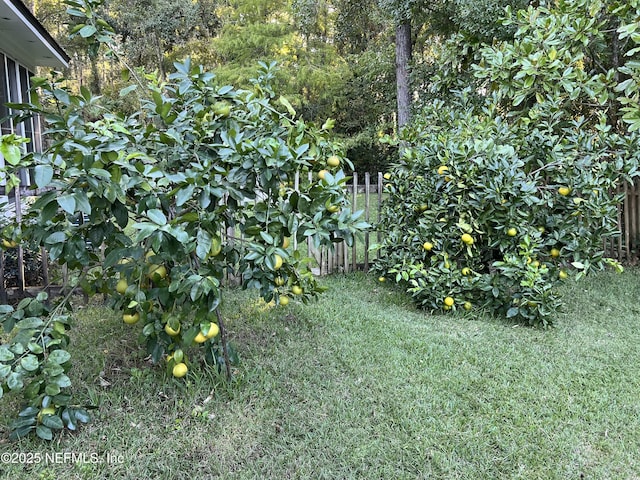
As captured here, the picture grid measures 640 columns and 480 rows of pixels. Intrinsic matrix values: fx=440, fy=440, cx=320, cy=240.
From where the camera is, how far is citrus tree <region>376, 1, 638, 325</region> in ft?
13.7

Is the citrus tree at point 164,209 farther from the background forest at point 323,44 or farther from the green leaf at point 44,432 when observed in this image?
the background forest at point 323,44

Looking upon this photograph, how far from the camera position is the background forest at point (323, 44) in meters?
8.65

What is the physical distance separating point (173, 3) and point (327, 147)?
58.8 feet

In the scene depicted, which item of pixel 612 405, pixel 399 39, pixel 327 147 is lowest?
pixel 612 405

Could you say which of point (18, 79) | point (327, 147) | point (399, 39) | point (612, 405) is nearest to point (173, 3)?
point (18, 79)

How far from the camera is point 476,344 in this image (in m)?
3.63

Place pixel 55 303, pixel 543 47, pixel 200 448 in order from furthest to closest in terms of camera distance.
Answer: pixel 543 47
pixel 55 303
pixel 200 448

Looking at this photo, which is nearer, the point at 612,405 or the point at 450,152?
the point at 612,405

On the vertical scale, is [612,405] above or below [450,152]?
below

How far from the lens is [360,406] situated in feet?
8.84

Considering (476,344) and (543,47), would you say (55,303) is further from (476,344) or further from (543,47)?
(543,47)

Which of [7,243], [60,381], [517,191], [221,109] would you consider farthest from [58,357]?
[517,191]

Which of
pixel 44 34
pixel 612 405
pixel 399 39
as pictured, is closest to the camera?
pixel 612 405

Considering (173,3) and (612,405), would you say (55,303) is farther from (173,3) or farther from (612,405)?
(173,3)
